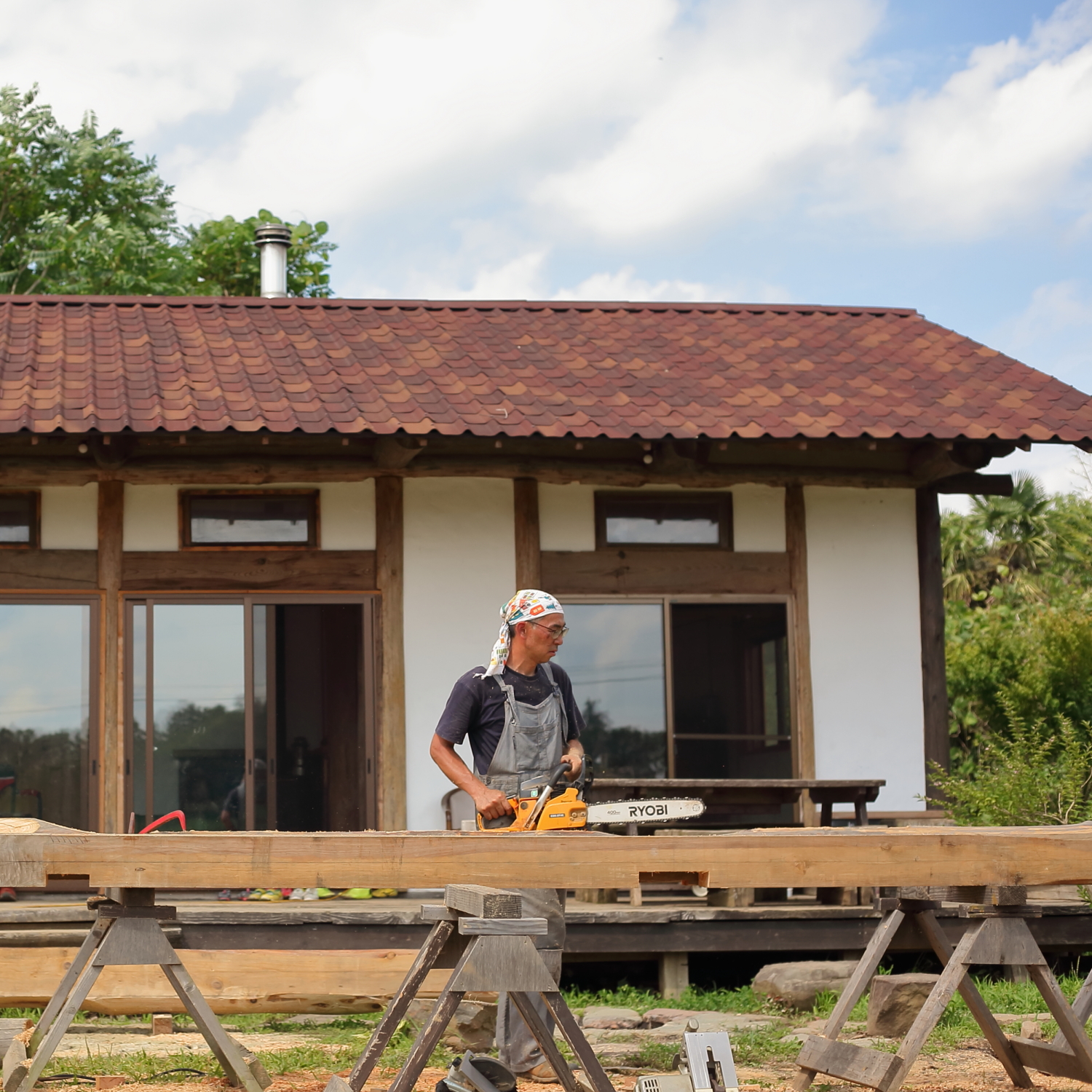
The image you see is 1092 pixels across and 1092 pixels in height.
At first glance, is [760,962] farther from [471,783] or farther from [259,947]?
[471,783]

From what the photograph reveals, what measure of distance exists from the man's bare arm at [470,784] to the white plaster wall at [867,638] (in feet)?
15.1

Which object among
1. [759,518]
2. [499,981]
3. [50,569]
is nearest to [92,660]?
[50,569]

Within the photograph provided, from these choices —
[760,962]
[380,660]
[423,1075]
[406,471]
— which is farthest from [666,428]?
[423,1075]

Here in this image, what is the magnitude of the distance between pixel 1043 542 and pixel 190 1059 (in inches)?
722

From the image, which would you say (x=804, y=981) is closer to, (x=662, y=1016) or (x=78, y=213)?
(x=662, y=1016)

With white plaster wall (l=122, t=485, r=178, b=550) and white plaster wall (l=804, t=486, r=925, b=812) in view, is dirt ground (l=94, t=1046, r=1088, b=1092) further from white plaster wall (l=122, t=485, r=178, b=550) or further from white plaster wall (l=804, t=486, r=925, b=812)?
white plaster wall (l=122, t=485, r=178, b=550)

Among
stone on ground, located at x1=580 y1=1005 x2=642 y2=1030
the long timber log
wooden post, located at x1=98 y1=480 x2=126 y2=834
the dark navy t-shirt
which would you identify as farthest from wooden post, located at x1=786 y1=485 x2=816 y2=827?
the long timber log

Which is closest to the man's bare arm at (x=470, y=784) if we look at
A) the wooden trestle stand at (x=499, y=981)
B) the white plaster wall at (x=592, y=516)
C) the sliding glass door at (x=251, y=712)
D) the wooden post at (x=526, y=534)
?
the wooden trestle stand at (x=499, y=981)

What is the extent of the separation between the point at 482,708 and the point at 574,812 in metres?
0.77

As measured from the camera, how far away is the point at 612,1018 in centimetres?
657

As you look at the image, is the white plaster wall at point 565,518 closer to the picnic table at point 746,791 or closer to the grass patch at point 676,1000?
the picnic table at point 746,791

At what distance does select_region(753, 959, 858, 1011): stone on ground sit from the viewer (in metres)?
6.96

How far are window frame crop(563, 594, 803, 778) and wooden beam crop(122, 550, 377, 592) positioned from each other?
1.53m

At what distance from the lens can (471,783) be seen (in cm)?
512
